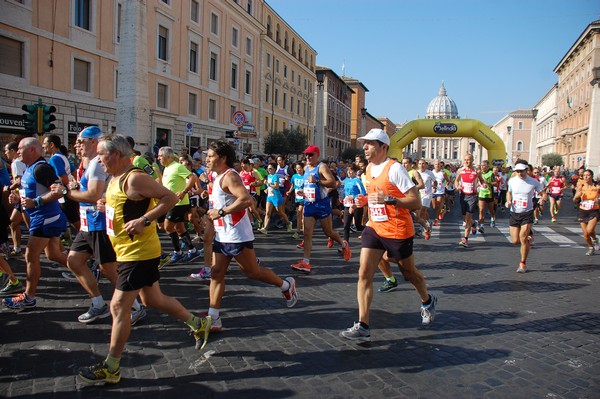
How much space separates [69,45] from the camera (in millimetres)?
21516

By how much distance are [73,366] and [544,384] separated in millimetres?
3749

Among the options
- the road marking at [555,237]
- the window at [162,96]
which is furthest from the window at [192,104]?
the road marking at [555,237]

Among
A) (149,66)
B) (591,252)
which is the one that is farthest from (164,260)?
(149,66)

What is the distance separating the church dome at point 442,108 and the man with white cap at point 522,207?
174372mm

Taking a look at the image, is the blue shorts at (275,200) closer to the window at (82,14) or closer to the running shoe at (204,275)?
the running shoe at (204,275)

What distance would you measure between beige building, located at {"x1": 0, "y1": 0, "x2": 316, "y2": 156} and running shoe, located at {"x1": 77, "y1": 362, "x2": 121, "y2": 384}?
9546 millimetres

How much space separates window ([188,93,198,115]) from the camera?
33156 millimetres

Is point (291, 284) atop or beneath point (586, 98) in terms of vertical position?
beneath

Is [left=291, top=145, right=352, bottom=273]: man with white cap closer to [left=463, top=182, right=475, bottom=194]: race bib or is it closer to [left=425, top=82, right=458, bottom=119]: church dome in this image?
[left=463, top=182, right=475, bottom=194]: race bib

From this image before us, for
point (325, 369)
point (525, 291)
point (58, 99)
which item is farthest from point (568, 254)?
point (58, 99)

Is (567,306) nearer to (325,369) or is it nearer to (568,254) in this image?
(325,369)

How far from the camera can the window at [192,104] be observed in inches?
1305

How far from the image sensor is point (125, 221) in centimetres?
363

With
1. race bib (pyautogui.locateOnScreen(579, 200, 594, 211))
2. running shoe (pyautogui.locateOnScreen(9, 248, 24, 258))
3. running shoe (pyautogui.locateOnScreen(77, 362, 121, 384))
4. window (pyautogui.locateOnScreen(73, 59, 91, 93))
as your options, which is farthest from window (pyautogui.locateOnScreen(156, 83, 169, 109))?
running shoe (pyautogui.locateOnScreen(77, 362, 121, 384))
